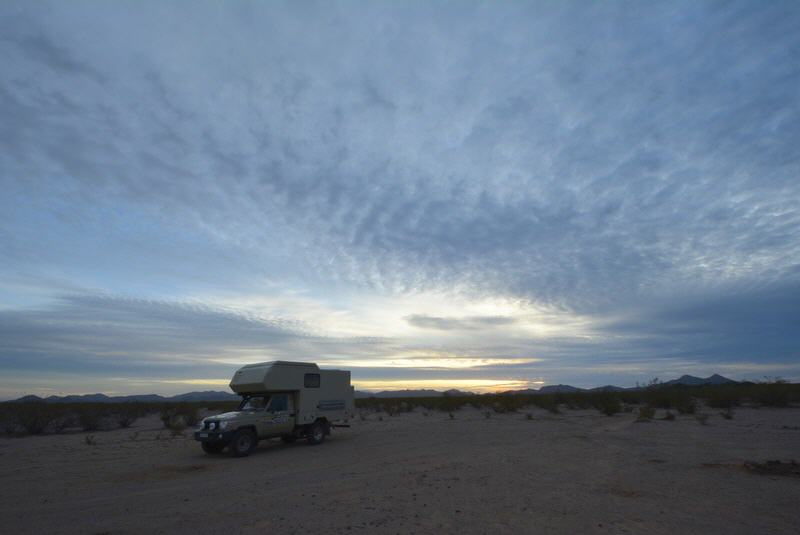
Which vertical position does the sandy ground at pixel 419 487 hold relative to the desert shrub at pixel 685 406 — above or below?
below

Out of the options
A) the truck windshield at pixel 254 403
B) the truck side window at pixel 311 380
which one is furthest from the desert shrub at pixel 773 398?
the truck windshield at pixel 254 403

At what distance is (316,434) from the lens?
19797 millimetres

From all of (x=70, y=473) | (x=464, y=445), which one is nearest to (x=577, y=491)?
(x=464, y=445)

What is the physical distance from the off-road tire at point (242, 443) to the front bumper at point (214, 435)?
0.19 metres

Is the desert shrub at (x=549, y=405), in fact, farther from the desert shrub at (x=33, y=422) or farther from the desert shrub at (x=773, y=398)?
the desert shrub at (x=33, y=422)

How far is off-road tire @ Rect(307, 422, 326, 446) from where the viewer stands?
19.7 metres

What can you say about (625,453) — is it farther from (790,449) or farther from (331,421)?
(331,421)

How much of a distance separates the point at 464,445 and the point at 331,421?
573cm

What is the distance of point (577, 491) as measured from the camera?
10180mm

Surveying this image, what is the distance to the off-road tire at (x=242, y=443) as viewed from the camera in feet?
54.4

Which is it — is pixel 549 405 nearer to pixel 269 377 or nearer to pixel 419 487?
pixel 269 377

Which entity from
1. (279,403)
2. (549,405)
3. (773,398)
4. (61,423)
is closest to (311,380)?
(279,403)

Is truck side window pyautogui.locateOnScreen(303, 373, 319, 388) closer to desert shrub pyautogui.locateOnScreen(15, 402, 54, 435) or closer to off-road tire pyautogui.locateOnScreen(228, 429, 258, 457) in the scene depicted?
off-road tire pyautogui.locateOnScreen(228, 429, 258, 457)

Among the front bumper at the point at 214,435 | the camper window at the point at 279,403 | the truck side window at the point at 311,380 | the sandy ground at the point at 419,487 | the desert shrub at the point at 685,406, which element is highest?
the truck side window at the point at 311,380
